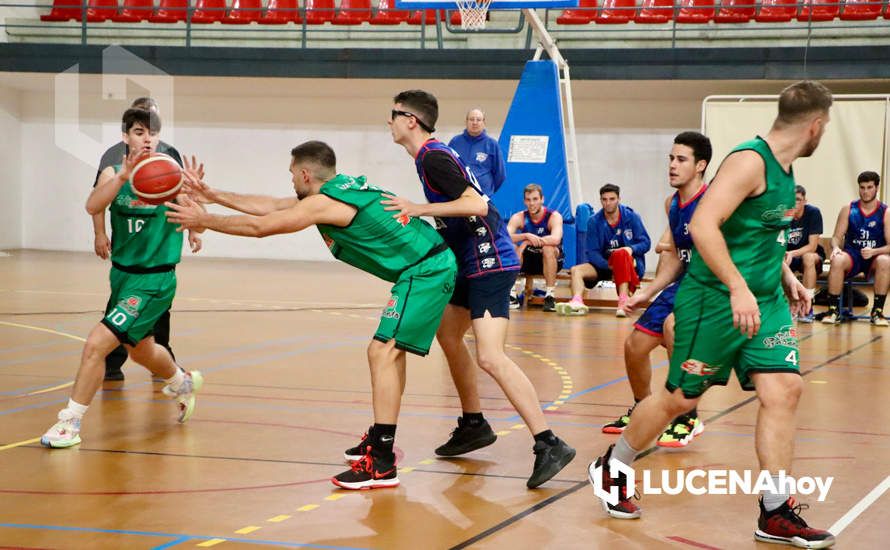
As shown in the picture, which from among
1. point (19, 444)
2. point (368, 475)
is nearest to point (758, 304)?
point (368, 475)

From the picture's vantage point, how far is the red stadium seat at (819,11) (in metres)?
18.3

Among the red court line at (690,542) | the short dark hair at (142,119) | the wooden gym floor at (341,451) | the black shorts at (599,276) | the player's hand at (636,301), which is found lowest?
the wooden gym floor at (341,451)

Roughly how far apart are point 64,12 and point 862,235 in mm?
16553

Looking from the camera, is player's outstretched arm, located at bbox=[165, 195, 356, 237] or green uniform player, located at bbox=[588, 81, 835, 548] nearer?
green uniform player, located at bbox=[588, 81, 835, 548]

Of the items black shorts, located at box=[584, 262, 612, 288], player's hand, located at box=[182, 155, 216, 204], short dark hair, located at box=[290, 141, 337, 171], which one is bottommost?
black shorts, located at box=[584, 262, 612, 288]

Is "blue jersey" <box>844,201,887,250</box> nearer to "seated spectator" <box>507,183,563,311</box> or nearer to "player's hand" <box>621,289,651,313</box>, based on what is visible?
"seated spectator" <box>507,183,563,311</box>

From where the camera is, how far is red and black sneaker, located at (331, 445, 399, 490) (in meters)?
4.77

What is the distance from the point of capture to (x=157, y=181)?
5.63 meters

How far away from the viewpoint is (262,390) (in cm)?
731

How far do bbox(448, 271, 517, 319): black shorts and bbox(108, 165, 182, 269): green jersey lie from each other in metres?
1.88

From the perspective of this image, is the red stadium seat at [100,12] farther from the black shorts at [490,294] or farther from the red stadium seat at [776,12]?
the black shorts at [490,294]

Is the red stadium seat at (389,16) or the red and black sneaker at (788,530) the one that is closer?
the red and black sneaker at (788,530)

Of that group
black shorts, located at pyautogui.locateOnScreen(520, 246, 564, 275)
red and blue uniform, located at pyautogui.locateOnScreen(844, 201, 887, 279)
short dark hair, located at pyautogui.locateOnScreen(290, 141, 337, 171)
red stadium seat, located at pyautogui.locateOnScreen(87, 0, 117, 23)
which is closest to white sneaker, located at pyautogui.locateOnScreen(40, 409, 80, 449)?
short dark hair, located at pyautogui.locateOnScreen(290, 141, 337, 171)

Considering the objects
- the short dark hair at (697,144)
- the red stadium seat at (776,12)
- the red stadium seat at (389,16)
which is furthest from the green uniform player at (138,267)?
the red stadium seat at (389,16)
